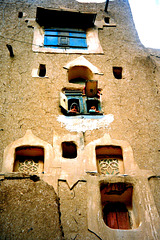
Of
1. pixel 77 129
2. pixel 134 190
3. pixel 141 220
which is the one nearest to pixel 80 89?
pixel 77 129

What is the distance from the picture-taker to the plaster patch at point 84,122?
6.35 meters

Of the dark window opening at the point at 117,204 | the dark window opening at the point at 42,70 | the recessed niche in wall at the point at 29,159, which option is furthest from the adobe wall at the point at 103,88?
the dark window opening at the point at 117,204

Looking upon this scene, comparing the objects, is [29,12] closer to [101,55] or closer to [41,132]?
[101,55]

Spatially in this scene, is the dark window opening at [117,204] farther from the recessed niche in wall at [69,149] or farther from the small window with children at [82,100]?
the small window with children at [82,100]

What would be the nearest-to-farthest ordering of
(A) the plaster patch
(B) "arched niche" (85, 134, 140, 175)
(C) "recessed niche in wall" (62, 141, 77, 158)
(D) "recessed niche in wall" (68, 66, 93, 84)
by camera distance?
(B) "arched niche" (85, 134, 140, 175)
(C) "recessed niche in wall" (62, 141, 77, 158)
(A) the plaster patch
(D) "recessed niche in wall" (68, 66, 93, 84)

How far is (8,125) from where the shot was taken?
618 centimetres

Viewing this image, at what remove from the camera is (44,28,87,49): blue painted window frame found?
8727 mm

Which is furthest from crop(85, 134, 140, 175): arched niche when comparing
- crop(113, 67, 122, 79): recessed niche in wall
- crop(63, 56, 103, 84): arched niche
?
crop(113, 67, 122, 79): recessed niche in wall

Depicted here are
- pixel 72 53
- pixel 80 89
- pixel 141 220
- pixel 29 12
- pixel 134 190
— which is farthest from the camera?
pixel 29 12

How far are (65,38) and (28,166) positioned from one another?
5208mm

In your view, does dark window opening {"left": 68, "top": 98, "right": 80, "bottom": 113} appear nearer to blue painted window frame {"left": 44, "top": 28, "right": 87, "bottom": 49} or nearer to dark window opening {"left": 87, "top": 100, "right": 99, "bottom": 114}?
dark window opening {"left": 87, "top": 100, "right": 99, "bottom": 114}

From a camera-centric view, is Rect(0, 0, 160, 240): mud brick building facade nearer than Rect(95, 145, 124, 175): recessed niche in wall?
Yes

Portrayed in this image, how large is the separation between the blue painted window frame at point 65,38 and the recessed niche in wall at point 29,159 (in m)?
4.24

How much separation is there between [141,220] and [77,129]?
8.48ft
